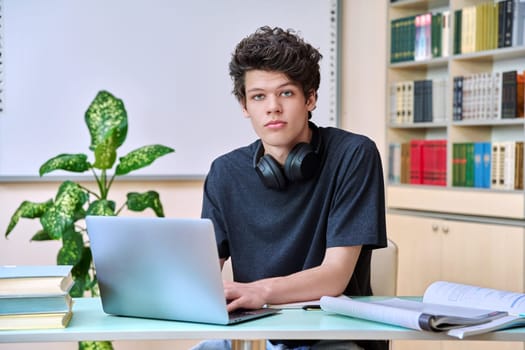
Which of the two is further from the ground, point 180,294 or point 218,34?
point 218,34

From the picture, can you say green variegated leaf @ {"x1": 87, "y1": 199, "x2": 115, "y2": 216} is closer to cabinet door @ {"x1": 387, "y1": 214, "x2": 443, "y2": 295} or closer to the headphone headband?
the headphone headband

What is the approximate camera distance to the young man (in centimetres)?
193

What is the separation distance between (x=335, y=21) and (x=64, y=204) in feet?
5.85

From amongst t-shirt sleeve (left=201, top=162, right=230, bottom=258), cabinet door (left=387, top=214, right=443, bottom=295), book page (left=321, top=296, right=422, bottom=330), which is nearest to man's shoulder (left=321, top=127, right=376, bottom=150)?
t-shirt sleeve (left=201, top=162, right=230, bottom=258)

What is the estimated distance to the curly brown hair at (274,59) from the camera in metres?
2.02

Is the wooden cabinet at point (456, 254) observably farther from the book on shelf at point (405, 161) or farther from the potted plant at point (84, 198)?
the potted plant at point (84, 198)

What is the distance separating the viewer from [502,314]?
148 centimetres

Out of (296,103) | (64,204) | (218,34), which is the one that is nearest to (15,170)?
(64,204)

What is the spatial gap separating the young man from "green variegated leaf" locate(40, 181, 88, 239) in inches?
40.8

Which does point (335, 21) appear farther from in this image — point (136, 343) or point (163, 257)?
point (163, 257)

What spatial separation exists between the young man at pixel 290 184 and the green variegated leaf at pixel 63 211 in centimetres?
104

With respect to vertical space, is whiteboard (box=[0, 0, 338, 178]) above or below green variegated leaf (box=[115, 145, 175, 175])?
above

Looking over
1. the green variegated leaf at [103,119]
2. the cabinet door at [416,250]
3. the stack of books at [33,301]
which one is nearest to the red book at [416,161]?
the cabinet door at [416,250]

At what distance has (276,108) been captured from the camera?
1.97 metres
